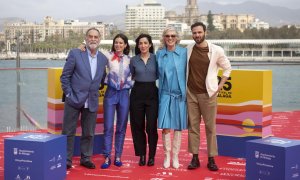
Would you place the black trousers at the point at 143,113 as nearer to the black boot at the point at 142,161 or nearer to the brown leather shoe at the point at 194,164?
the black boot at the point at 142,161

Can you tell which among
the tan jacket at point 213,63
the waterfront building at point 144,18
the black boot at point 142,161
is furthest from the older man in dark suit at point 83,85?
the waterfront building at point 144,18

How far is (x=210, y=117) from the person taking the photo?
4.28 m

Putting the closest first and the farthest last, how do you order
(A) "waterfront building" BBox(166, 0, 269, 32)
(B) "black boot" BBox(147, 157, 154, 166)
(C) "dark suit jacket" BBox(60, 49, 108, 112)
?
(C) "dark suit jacket" BBox(60, 49, 108, 112) < (B) "black boot" BBox(147, 157, 154, 166) < (A) "waterfront building" BBox(166, 0, 269, 32)

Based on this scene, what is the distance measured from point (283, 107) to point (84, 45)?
220 inches

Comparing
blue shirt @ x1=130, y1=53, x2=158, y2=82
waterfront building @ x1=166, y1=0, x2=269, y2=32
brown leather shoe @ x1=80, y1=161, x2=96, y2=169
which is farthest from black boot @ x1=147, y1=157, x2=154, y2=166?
waterfront building @ x1=166, y1=0, x2=269, y2=32

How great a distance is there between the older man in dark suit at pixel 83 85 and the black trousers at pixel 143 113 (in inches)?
13.1

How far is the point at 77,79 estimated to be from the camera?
4.04 meters

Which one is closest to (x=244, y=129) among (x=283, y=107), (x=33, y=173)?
(x=33, y=173)

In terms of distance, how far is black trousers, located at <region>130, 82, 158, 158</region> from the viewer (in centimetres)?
425

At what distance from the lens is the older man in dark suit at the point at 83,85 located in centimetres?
403

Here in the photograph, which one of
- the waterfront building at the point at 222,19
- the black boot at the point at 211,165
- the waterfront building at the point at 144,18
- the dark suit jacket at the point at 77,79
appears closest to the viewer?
the dark suit jacket at the point at 77,79

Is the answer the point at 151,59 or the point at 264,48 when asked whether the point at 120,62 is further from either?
the point at 264,48

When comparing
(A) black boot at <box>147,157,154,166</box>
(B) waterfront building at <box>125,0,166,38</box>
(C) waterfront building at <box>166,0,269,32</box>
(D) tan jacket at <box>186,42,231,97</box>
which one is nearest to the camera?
(D) tan jacket at <box>186,42,231,97</box>

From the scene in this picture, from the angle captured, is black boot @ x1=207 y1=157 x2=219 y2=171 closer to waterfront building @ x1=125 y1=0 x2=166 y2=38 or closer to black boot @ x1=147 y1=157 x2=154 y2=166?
black boot @ x1=147 y1=157 x2=154 y2=166
